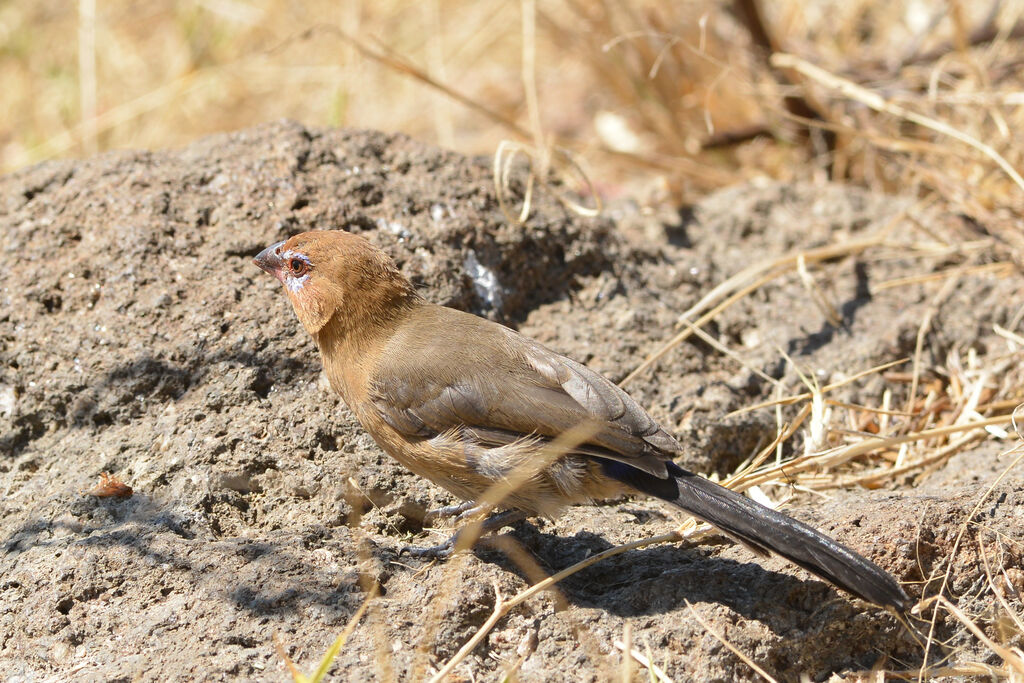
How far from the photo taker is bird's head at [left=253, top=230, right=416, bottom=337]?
11.4 feet

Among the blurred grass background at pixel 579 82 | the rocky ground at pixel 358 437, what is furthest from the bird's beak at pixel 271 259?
the blurred grass background at pixel 579 82

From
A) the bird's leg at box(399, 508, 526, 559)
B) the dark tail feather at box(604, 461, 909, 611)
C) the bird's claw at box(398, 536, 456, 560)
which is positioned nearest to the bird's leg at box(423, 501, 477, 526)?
the bird's leg at box(399, 508, 526, 559)

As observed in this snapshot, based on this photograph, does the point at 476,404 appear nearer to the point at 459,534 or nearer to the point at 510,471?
the point at 510,471

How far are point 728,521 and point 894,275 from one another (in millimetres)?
2357

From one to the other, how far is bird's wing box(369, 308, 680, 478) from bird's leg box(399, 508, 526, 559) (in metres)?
0.29

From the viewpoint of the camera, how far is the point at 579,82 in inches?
327

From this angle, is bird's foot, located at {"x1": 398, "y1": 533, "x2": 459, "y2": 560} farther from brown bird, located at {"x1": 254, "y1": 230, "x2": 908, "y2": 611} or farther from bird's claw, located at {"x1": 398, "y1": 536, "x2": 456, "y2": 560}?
brown bird, located at {"x1": 254, "y1": 230, "x2": 908, "y2": 611}

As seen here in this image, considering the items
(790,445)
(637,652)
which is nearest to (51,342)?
(637,652)

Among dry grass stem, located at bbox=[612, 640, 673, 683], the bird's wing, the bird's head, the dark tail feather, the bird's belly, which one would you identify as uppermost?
the bird's head

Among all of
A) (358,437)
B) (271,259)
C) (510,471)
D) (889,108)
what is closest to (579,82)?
(889,108)

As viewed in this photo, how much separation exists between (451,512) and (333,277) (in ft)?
2.99

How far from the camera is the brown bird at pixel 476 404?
9.85ft

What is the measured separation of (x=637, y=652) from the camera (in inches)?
111

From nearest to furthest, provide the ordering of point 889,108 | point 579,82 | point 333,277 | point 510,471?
point 510,471
point 333,277
point 889,108
point 579,82
